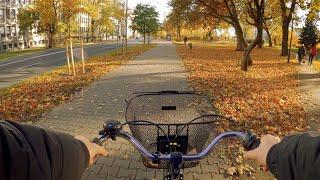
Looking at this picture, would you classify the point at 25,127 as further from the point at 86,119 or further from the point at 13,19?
the point at 13,19

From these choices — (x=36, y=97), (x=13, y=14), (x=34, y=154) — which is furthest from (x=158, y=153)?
(x=13, y=14)

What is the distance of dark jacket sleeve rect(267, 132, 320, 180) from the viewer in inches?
56.4

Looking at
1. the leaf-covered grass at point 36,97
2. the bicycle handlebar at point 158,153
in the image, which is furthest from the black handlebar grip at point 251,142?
the leaf-covered grass at point 36,97

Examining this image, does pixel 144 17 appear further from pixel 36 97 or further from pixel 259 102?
pixel 259 102

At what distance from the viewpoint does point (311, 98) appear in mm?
11680

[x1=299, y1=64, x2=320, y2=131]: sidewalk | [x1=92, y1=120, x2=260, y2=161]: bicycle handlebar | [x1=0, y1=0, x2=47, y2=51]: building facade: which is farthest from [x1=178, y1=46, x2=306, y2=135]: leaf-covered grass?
[x1=0, y1=0, x2=47, y2=51]: building facade

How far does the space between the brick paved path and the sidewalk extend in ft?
11.8

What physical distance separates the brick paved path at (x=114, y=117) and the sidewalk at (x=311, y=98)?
11.8ft

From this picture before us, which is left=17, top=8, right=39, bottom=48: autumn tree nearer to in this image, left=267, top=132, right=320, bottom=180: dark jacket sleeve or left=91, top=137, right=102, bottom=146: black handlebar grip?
left=91, top=137, right=102, bottom=146: black handlebar grip

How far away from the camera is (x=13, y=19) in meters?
60.5

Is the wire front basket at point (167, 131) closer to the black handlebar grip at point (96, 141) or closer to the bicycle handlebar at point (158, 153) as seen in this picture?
the bicycle handlebar at point (158, 153)

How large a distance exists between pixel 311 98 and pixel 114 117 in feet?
21.2

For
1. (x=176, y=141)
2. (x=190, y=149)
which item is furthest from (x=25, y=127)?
(x=190, y=149)

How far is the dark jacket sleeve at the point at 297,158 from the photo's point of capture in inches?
56.4
